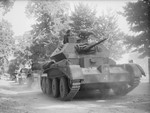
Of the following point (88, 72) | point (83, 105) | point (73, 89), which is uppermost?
point (88, 72)

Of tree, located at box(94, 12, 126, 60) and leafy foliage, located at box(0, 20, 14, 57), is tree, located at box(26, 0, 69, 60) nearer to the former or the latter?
tree, located at box(94, 12, 126, 60)

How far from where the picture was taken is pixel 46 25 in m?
29.4

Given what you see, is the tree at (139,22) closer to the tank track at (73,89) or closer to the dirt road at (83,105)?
the dirt road at (83,105)

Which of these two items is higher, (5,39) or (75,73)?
(5,39)

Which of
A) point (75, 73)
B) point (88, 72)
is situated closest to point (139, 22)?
point (88, 72)

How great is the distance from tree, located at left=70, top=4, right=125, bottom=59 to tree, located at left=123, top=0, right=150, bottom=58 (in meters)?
8.11

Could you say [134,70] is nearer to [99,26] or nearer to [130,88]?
[130,88]

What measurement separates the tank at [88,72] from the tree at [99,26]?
13977 millimetres

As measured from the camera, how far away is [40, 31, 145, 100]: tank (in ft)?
29.6

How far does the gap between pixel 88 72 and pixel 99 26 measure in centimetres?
1762

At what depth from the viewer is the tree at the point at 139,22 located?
15.6 meters

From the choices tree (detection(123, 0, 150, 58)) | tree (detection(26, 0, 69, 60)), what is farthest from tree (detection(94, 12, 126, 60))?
tree (detection(123, 0, 150, 58))

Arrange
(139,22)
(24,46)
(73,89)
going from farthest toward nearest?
(24,46), (139,22), (73,89)

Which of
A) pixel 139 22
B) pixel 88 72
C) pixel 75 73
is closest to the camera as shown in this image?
pixel 75 73
